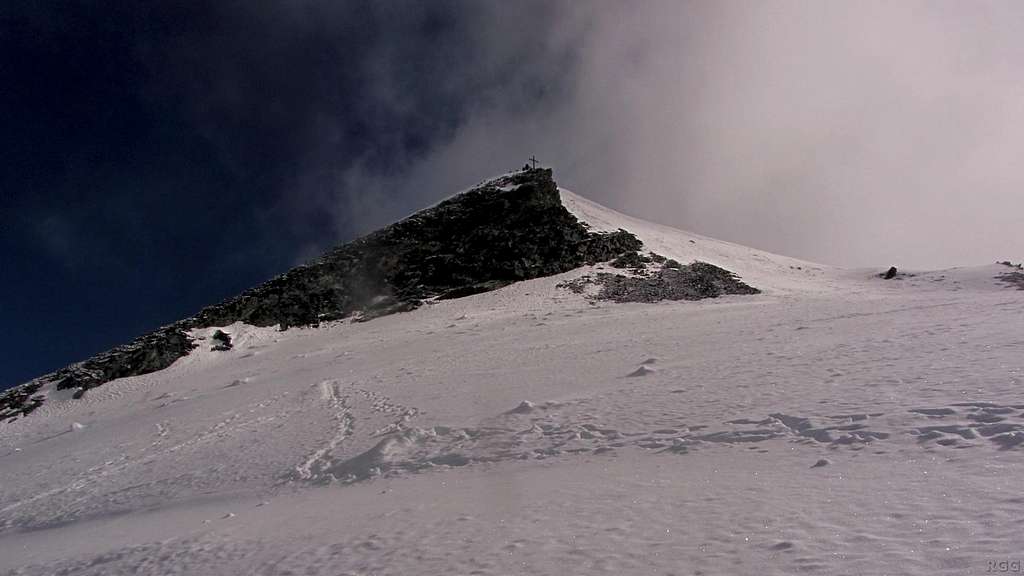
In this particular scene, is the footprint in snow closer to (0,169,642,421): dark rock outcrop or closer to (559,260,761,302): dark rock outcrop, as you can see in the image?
(559,260,761,302): dark rock outcrop

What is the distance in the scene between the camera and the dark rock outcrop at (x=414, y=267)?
35766 mm

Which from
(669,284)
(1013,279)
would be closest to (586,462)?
(669,284)

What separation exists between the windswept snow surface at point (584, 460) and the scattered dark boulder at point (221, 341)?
980 centimetres

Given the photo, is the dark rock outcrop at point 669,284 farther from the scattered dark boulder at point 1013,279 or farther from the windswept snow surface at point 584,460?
the scattered dark boulder at point 1013,279

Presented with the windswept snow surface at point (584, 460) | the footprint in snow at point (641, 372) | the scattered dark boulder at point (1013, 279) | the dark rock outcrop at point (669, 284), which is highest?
the dark rock outcrop at point (669, 284)

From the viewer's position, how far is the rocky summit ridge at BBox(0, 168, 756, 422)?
3484 centimetres

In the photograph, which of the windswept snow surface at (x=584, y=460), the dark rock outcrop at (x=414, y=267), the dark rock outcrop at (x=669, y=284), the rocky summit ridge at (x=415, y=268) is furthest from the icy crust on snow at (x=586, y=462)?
the dark rock outcrop at (x=414, y=267)

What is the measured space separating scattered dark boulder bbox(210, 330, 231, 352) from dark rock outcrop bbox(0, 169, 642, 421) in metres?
1.62

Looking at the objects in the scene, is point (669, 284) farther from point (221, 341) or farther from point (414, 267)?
point (221, 341)

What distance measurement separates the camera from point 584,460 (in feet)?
31.3

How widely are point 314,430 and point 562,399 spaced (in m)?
7.79

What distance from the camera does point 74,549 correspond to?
9414mm

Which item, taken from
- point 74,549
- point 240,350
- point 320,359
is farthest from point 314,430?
point 240,350

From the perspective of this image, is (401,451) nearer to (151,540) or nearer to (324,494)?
(324,494)
